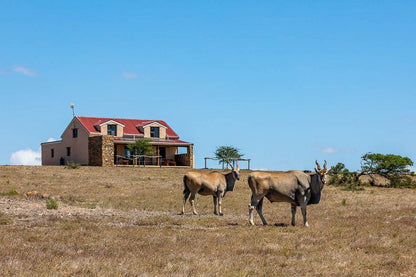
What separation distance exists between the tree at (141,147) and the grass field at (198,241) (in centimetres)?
3873

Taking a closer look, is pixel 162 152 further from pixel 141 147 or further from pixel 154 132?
pixel 141 147

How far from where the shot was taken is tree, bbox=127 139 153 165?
222 ft

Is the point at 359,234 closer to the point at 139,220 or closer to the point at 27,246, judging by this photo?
the point at 139,220

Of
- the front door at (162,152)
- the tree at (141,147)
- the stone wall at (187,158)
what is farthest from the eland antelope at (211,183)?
the front door at (162,152)

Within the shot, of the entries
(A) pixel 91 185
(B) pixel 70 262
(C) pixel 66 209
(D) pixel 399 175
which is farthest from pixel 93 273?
(D) pixel 399 175

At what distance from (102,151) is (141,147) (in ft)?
17.3

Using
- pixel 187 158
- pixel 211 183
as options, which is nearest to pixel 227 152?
pixel 187 158

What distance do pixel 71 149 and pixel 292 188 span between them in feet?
181

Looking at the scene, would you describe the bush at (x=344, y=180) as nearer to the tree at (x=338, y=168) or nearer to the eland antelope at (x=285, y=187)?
the tree at (x=338, y=168)

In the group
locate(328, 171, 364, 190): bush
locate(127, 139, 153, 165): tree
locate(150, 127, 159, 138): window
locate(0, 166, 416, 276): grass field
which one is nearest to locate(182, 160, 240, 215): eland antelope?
locate(0, 166, 416, 276): grass field

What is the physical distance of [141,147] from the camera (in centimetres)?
6788

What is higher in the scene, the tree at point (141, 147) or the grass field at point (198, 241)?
the tree at point (141, 147)

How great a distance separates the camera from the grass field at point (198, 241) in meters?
11.9

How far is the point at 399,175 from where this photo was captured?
48188 mm
